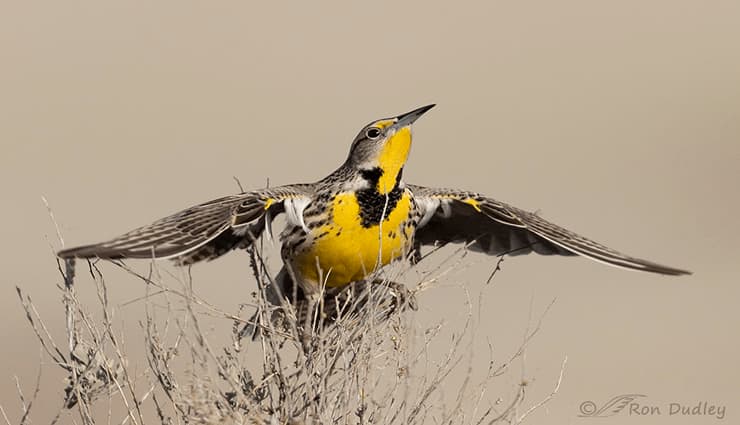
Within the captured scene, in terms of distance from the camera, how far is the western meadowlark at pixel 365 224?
511cm

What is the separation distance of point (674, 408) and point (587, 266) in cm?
506

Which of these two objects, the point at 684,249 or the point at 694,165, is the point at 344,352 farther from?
the point at 694,165

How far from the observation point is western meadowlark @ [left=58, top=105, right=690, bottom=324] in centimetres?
511

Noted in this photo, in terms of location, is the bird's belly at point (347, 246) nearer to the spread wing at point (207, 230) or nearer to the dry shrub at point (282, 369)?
the spread wing at point (207, 230)

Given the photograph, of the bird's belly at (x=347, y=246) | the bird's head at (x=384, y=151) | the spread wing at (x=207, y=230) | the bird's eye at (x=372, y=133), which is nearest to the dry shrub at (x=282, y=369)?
the spread wing at (x=207, y=230)

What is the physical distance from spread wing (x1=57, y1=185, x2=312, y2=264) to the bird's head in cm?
27

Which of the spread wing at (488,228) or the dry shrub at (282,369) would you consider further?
the spread wing at (488,228)

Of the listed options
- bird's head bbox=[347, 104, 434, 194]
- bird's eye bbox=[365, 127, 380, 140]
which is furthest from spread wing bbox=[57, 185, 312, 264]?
bird's eye bbox=[365, 127, 380, 140]

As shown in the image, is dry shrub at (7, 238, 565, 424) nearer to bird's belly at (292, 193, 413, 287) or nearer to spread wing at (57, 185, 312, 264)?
spread wing at (57, 185, 312, 264)

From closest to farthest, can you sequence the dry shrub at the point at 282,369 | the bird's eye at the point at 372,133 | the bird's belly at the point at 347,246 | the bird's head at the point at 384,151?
the dry shrub at the point at 282,369 < the bird's belly at the point at 347,246 < the bird's head at the point at 384,151 < the bird's eye at the point at 372,133

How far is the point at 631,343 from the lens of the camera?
43.7 ft

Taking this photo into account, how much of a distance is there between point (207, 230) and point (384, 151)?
1.15 meters

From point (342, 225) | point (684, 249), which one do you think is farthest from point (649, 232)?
point (342, 225)

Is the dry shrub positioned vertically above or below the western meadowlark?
below
